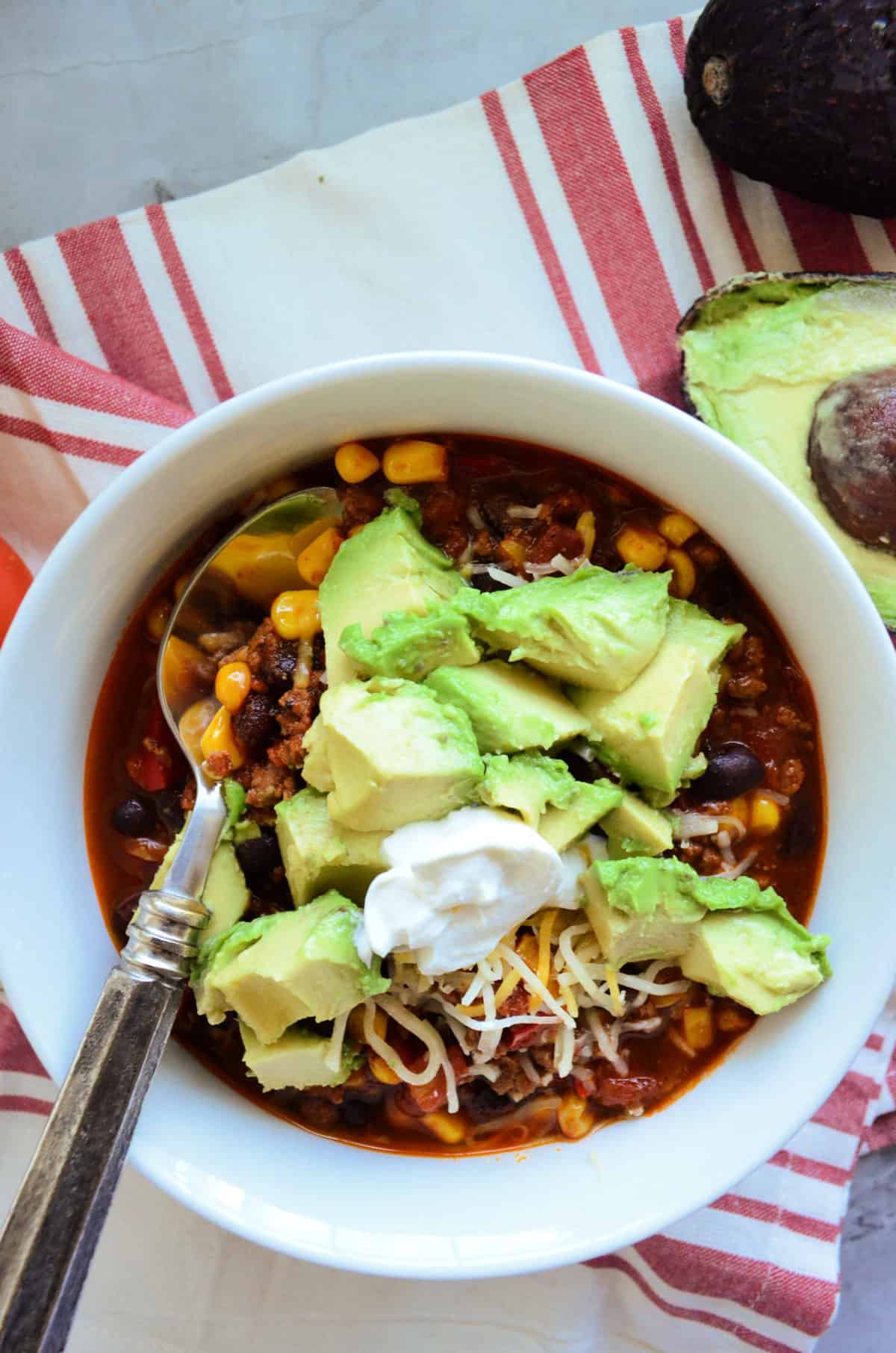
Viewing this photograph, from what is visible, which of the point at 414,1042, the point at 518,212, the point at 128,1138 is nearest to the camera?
the point at 128,1138

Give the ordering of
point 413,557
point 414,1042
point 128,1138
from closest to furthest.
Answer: point 128,1138 < point 413,557 < point 414,1042

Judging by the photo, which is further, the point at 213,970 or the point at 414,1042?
the point at 414,1042

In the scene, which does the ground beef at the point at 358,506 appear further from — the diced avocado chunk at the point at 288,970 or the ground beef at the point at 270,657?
the diced avocado chunk at the point at 288,970

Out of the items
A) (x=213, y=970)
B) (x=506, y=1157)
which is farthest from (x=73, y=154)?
(x=506, y=1157)

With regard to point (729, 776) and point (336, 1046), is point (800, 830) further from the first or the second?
point (336, 1046)

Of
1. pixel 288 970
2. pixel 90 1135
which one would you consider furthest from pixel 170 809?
pixel 90 1135

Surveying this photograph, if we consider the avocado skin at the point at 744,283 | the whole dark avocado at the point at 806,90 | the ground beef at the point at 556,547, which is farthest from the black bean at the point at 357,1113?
the whole dark avocado at the point at 806,90

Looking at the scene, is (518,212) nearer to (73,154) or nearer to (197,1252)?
(73,154)
